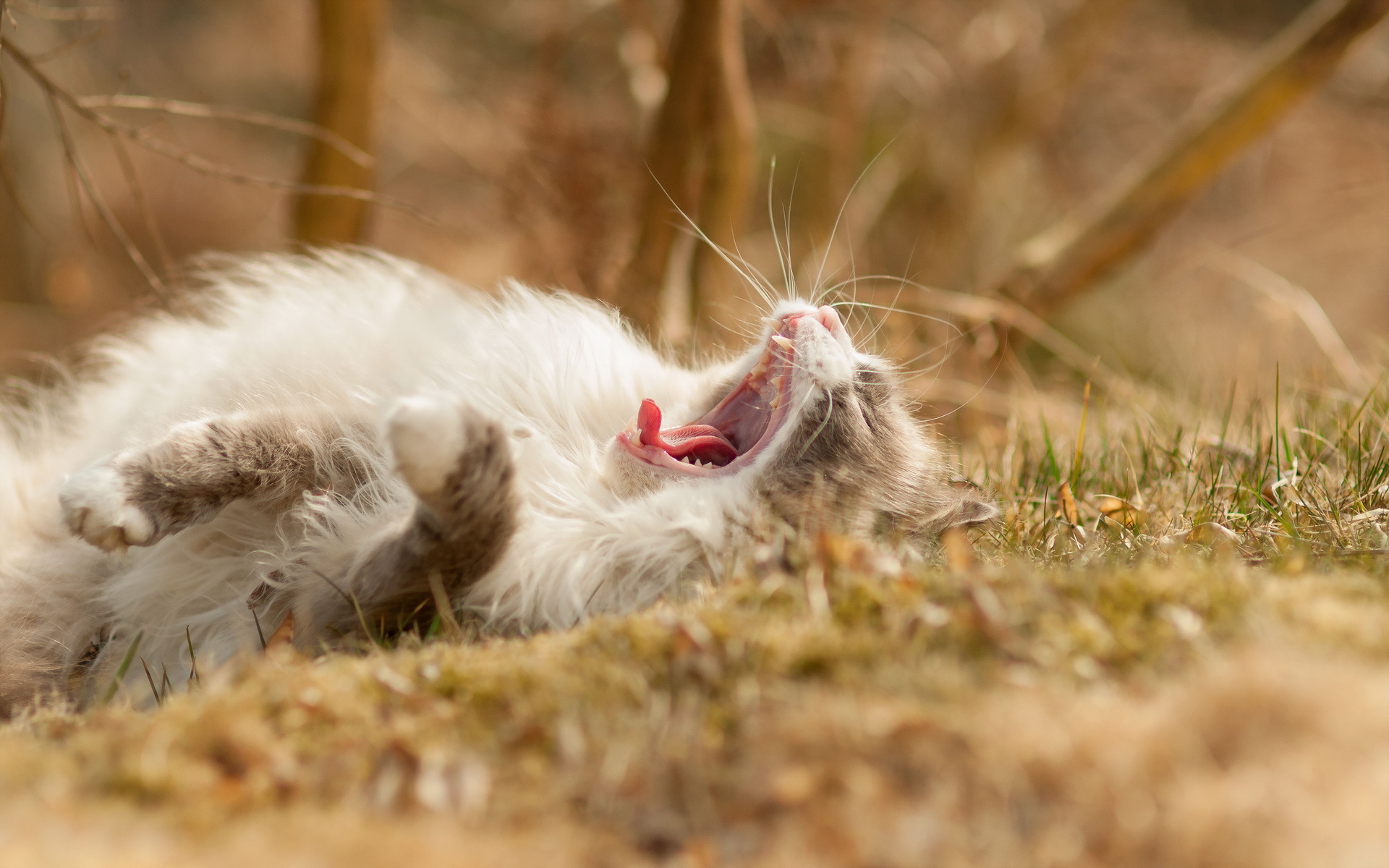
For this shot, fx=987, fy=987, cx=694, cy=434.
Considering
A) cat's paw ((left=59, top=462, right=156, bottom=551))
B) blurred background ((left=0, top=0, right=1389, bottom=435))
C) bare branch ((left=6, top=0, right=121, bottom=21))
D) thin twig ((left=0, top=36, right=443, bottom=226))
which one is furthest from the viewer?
blurred background ((left=0, top=0, right=1389, bottom=435))

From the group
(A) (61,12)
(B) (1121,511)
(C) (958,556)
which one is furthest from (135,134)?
(B) (1121,511)

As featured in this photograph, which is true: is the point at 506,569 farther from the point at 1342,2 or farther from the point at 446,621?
the point at 1342,2

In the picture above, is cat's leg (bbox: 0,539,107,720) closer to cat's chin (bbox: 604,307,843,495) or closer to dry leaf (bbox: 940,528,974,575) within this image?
cat's chin (bbox: 604,307,843,495)

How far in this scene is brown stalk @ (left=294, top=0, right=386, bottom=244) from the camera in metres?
4.17

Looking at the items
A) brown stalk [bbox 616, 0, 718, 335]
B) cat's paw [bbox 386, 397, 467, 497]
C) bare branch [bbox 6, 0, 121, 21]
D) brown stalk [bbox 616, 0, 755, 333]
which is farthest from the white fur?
brown stalk [bbox 616, 0, 755, 333]

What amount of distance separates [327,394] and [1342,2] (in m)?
4.18

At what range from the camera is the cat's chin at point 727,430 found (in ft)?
7.88

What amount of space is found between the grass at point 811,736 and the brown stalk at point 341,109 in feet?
9.20

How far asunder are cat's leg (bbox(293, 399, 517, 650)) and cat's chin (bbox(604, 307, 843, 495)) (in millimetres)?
401

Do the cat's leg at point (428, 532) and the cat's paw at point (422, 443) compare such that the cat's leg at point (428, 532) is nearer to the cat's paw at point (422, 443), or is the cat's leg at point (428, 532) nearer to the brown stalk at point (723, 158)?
the cat's paw at point (422, 443)

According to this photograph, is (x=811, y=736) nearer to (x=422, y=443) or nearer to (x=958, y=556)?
(x=958, y=556)

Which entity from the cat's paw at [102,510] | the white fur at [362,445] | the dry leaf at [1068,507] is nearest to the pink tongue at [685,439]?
the white fur at [362,445]

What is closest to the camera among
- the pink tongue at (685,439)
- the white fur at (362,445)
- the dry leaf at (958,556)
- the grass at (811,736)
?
the grass at (811,736)

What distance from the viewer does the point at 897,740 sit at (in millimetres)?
1277
